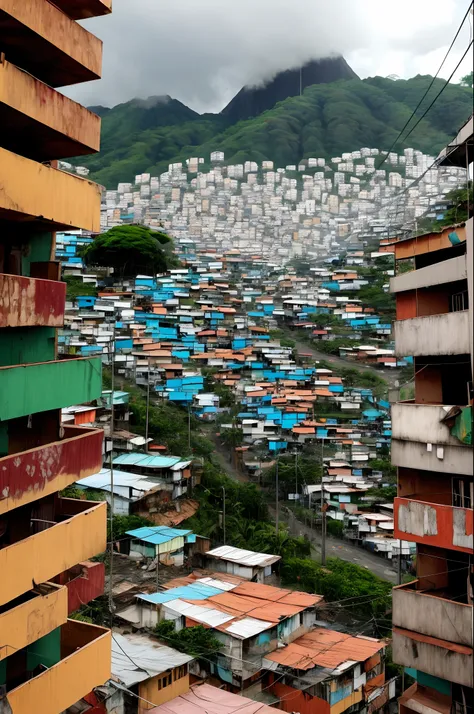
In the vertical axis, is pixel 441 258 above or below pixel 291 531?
above

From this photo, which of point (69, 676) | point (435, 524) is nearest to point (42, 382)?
point (69, 676)

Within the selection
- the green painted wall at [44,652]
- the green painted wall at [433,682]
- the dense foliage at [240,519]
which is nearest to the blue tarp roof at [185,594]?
the dense foliage at [240,519]

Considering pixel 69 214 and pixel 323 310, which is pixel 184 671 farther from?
pixel 323 310

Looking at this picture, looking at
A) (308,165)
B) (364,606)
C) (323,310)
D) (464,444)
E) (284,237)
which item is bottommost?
(364,606)

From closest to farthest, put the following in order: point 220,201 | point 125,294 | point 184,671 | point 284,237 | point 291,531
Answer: point 184,671
point 291,531
point 125,294
point 284,237
point 220,201

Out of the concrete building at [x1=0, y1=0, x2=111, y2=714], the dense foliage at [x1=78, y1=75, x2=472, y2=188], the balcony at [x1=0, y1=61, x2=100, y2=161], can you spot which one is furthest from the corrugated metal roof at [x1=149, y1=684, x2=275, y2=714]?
the dense foliage at [x1=78, y1=75, x2=472, y2=188]

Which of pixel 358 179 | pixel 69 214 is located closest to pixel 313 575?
pixel 69 214

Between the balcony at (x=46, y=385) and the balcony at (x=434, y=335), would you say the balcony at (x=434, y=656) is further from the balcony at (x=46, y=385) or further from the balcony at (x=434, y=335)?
the balcony at (x=46, y=385)
